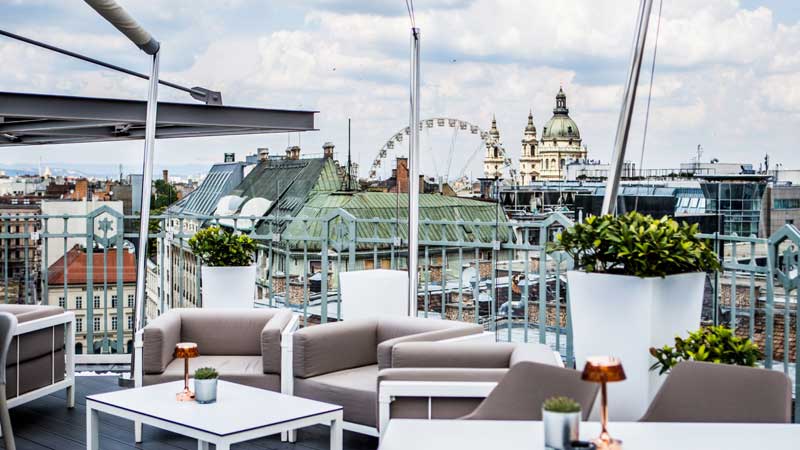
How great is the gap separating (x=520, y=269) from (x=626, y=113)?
1690 mm

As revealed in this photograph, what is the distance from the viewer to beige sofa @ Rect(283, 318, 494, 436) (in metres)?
4.08

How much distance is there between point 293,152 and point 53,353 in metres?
3.73

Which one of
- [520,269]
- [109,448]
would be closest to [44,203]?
[109,448]

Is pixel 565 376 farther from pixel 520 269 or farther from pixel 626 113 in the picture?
pixel 520 269

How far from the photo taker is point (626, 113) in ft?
14.7

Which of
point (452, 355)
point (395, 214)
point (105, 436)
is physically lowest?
point (105, 436)

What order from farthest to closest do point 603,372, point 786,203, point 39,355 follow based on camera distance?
point 786,203, point 39,355, point 603,372

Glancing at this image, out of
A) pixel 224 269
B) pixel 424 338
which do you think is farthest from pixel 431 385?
pixel 224 269

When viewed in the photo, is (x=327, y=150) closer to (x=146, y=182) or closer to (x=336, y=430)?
(x=146, y=182)

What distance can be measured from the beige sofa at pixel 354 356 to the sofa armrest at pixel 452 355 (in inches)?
3.7

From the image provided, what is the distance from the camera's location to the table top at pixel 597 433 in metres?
2.25

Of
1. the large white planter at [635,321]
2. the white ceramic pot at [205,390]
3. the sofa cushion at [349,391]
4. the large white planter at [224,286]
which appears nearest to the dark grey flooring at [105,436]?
the sofa cushion at [349,391]

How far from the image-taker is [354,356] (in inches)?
181

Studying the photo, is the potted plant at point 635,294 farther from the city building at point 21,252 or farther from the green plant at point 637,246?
the city building at point 21,252
